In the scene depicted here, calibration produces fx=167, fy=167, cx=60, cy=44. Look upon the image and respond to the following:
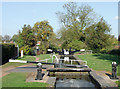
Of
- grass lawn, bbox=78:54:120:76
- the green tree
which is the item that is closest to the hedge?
grass lawn, bbox=78:54:120:76

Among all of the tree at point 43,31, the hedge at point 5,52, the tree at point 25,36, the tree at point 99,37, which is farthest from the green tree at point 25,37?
the tree at point 43,31

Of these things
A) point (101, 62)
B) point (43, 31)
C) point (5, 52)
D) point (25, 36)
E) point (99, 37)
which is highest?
point (43, 31)

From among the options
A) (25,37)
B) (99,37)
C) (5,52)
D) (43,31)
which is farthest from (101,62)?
(43,31)

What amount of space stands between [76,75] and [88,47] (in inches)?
918

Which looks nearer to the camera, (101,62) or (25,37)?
(101,62)

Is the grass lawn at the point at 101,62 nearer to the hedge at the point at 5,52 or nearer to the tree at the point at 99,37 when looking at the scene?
the hedge at the point at 5,52

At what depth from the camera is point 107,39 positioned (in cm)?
3262

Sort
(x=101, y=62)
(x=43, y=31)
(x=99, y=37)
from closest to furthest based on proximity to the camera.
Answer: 1. (x=101, y=62)
2. (x=99, y=37)
3. (x=43, y=31)

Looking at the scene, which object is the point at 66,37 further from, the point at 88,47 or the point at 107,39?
the point at 107,39

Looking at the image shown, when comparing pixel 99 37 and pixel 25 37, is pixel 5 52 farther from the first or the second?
pixel 99 37

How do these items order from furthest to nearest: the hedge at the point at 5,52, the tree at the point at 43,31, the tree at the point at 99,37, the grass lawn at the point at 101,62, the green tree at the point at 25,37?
1. the tree at the point at 43,31
2. the tree at the point at 99,37
3. the green tree at the point at 25,37
4. the hedge at the point at 5,52
5. the grass lawn at the point at 101,62

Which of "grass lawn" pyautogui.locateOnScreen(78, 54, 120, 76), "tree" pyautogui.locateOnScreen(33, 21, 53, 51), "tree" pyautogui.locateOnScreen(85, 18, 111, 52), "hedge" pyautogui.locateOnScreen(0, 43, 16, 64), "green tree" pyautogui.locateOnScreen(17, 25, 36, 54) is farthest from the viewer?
→ "tree" pyautogui.locateOnScreen(33, 21, 53, 51)

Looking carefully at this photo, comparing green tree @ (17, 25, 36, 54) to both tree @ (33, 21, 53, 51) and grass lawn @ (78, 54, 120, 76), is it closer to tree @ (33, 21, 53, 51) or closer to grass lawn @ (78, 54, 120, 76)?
grass lawn @ (78, 54, 120, 76)

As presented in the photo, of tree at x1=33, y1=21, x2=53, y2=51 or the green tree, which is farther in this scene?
Result: tree at x1=33, y1=21, x2=53, y2=51
